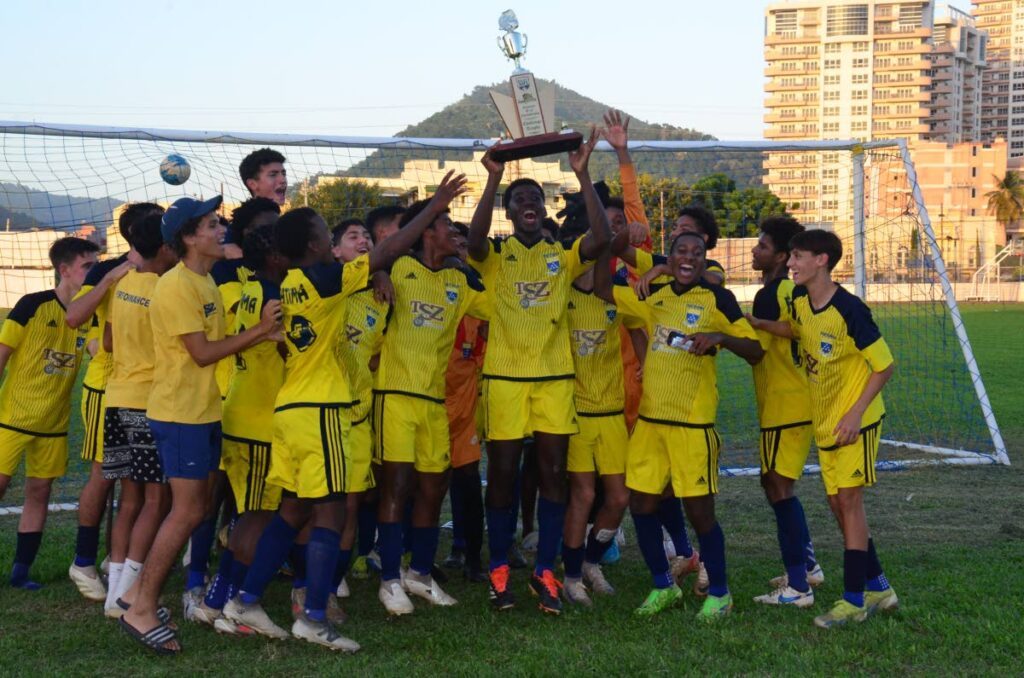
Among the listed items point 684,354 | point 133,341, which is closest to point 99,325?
point 133,341

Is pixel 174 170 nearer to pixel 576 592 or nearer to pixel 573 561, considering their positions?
pixel 573 561

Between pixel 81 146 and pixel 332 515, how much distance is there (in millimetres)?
6018

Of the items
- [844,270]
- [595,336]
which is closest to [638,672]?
[595,336]

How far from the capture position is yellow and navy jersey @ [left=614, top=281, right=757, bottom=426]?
19.5 ft

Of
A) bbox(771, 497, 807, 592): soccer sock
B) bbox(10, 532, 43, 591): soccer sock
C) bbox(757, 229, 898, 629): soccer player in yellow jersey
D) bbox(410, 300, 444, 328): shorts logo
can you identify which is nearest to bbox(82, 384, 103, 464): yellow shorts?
bbox(10, 532, 43, 591): soccer sock

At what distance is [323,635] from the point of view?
5254 millimetres

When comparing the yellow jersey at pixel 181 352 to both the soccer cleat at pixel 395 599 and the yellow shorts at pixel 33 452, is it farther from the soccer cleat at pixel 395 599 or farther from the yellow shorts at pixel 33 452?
the yellow shorts at pixel 33 452

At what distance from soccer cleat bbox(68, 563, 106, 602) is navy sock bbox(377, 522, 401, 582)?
172 cm

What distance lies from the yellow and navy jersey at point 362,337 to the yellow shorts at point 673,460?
1.53 m

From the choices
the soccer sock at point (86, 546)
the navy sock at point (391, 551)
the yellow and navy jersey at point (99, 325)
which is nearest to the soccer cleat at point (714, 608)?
the navy sock at point (391, 551)

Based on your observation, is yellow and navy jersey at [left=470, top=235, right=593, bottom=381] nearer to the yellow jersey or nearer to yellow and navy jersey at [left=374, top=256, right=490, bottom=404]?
yellow and navy jersey at [left=374, top=256, right=490, bottom=404]

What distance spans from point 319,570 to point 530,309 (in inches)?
74.4

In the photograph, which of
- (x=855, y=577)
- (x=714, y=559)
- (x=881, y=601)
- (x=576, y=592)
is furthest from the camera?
(x=576, y=592)

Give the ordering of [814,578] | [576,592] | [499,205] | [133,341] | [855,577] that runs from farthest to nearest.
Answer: [499,205] → [814,578] → [576,592] → [133,341] → [855,577]
